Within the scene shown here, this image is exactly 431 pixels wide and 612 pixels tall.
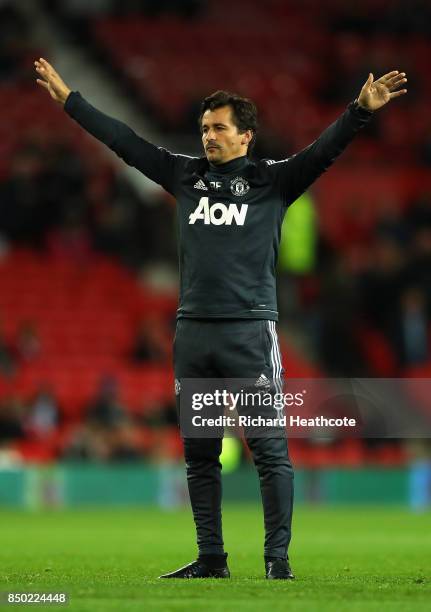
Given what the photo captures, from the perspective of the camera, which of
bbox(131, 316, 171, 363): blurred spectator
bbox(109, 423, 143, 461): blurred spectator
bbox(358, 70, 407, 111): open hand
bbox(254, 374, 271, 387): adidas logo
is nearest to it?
bbox(358, 70, 407, 111): open hand

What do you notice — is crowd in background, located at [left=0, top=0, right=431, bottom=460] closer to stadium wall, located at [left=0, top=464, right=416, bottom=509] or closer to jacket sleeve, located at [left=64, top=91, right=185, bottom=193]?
stadium wall, located at [left=0, top=464, right=416, bottom=509]

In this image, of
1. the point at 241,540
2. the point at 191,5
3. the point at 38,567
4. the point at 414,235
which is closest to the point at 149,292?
the point at 414,235

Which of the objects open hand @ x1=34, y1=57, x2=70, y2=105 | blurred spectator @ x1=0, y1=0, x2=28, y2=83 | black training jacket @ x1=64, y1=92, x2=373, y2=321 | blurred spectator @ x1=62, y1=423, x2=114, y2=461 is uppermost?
blurred spectator @ x1=0, y1=0, x2=28, y2=83

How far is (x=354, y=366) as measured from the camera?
19547 millimetres

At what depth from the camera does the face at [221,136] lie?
265 inches

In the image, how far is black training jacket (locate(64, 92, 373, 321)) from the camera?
6668 mm

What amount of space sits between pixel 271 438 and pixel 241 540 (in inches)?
165

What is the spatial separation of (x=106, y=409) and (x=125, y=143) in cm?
1062

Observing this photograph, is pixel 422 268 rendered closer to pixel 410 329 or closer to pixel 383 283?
pixel 383 283

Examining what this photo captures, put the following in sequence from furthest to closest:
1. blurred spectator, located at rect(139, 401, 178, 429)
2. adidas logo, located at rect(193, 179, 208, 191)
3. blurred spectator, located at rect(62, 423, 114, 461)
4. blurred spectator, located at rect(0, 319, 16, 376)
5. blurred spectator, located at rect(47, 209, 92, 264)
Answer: blurred spectator, located at rect(47, 209, 92, 264)
blurred spectator, located at rect(0, 319, 16, 376)
blurred spectator, located at rect(139, 401, 178, 429)
blurred spectator, located at rect(62, 423, 114, 461)
adidas logo, located at rect(193, 179, 208, 191)

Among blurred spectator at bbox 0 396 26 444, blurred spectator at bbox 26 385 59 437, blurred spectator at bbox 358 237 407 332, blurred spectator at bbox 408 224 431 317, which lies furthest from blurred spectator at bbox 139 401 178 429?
blurred spectator at bbox 408 224 431 317

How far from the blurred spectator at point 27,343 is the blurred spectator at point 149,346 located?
4.35 ft

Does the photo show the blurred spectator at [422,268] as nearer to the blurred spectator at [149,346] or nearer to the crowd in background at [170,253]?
the crowd in background at [170,253]

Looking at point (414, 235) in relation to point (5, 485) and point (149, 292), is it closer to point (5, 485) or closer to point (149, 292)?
point (149, 292)
